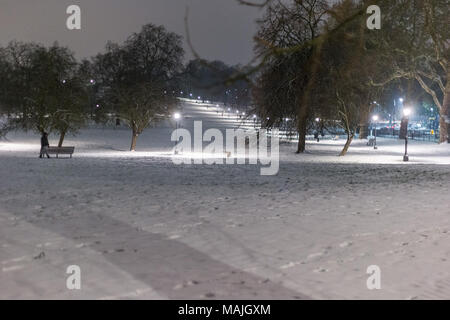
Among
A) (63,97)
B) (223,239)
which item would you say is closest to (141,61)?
(63,97)

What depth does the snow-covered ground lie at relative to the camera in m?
6.07

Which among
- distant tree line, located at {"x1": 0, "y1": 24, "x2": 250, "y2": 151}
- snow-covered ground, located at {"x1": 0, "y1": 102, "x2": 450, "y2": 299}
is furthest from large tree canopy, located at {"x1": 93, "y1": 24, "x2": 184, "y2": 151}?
snow-covered ground, located at {"x1": 0, "y1": 102, "x2": 450, "y2": 299}

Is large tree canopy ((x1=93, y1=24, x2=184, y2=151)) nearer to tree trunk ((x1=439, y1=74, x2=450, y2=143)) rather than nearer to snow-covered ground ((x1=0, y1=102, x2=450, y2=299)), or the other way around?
tree trunk ((x1=439, y1=74, x2=450, y2=143))

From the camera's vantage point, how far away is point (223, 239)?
27.6 feet

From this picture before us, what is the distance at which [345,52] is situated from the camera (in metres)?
31.0

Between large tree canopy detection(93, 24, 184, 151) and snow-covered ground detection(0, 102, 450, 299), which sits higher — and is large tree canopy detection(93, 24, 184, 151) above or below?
above

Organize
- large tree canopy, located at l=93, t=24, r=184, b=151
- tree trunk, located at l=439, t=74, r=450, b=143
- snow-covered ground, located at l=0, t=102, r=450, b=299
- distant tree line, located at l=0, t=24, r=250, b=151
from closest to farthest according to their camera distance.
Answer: snow-covered ground, located at l=0, t=102, r=450, b=299, distant tree line, located at l=0, t=24, r=250, b=151, tree trunk, located at l=439, t=74, r=450, b=143, large tree canopy, located at l=93, t=24, r=184, b=151

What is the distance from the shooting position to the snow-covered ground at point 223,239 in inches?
239

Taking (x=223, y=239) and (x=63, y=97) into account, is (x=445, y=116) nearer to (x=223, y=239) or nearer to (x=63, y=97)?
(x=63, y=97)

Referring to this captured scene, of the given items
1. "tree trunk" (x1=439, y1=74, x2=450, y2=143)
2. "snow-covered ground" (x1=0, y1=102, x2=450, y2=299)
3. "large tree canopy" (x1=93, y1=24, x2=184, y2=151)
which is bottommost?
"snow-covered ground" (x1=0, y1=102, x2=450, y2=299)

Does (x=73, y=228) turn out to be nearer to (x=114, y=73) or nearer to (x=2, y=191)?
(x=2, y=191)

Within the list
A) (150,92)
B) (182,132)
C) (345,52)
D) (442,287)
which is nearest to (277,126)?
(345,52)

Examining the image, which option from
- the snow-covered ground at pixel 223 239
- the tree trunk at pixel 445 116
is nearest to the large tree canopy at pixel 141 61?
the tree trunk at pixel 445 116

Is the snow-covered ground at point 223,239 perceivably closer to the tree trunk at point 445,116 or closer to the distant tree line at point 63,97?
the distant tree line at point 63,97
